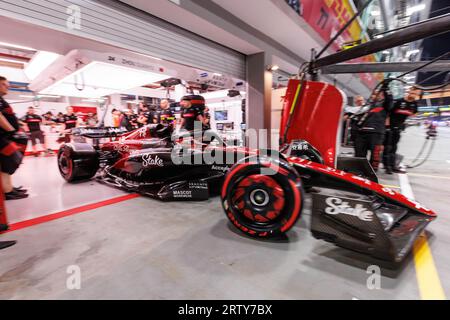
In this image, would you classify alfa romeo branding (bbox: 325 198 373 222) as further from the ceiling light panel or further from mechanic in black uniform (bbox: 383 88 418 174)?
the ceiling light panel

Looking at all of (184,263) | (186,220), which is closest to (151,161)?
(186,220)

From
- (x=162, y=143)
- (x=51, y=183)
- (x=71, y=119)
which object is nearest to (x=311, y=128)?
(x=162, y=143)

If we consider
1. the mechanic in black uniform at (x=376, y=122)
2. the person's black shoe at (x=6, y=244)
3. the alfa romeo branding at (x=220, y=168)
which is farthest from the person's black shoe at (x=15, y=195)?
the mechanic in black uniform at (x=376, y=122)

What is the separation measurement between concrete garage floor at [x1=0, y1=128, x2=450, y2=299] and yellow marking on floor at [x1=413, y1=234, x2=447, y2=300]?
3 centimetres

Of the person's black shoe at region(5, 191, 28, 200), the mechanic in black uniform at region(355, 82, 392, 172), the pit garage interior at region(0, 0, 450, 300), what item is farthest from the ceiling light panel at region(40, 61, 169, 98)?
the mechanic in black uniform at region(355, 82, 392, 172)

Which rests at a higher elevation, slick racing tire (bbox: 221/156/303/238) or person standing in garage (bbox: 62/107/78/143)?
person standing in garage (bbox: 62/107/78/143)

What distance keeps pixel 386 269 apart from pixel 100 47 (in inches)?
323

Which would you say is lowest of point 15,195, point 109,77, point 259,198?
point 15,195

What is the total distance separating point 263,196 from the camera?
72.4 inches

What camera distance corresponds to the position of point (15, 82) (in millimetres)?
12984

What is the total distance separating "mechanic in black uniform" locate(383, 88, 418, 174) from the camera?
4422 mm

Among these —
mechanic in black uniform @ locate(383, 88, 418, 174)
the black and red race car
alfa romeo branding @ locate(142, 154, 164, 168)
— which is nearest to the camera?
the black and red race car

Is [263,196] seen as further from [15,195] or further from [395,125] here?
[395,125]

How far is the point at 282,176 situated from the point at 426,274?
44.7 inches
